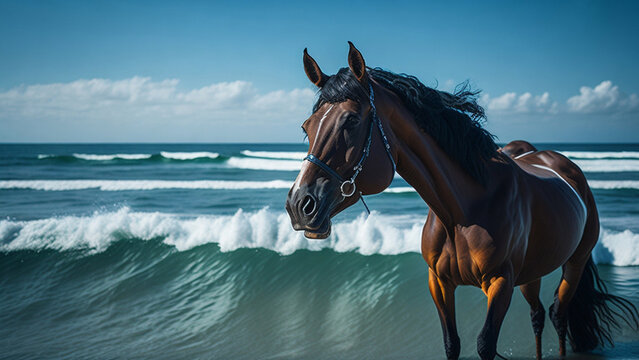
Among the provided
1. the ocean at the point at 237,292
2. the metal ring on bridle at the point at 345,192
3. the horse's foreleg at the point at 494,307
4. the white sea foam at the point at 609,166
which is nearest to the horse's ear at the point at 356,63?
the metal ring on bridle at the point at 345,192

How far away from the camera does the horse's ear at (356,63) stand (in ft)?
4.67

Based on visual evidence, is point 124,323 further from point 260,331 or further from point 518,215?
point 518,215

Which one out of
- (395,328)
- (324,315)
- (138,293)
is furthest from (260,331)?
(138,293)

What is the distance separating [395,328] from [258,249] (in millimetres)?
2772

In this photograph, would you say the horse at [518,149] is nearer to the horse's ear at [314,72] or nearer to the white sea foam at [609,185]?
the horse's ear at [314,72]

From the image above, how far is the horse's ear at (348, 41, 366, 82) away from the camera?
142cm

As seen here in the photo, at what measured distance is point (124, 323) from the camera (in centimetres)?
408

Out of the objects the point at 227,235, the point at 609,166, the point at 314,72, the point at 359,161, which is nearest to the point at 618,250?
the point at 227,235

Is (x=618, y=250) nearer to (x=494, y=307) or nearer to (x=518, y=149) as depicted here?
(x=518, y=149)

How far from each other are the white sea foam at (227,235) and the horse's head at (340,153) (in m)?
4.49

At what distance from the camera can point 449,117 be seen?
180cm

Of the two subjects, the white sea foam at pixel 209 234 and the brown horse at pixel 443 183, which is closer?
the brown horse at pixel 443 183

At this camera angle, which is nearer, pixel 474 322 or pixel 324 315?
pixel 474 322

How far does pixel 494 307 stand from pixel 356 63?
1217 millimetres
